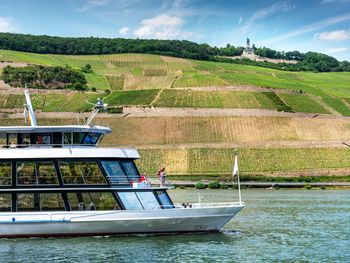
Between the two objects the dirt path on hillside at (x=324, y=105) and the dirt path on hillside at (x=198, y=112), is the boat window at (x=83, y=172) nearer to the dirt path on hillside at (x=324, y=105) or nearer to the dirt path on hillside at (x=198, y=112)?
the dirt path on hillside at (x=198, y=112)

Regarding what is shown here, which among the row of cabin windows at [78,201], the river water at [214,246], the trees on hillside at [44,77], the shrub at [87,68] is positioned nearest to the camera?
the river water at [214,246]

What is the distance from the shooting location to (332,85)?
458 ft

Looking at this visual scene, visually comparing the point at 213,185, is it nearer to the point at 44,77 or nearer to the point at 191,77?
the point at 44,77

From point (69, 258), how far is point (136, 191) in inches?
190

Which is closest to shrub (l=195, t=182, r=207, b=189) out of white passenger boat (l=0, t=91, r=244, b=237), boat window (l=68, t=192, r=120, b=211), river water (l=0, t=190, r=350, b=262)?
river water (l=0, t=190, r=350, b=262)

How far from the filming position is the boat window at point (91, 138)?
2935 cm

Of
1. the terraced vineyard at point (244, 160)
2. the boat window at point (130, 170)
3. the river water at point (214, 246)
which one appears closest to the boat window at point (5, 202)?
the river water at point (214, 246)

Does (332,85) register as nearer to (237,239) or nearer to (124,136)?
(124,136)

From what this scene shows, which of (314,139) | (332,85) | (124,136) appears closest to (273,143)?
(314,139)

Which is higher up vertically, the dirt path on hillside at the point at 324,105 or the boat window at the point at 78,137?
the boat window at the point at 78,137

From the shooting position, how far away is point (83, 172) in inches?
1121

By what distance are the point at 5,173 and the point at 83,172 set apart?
315cm

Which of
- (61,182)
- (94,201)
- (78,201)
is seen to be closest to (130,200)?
(94,201)

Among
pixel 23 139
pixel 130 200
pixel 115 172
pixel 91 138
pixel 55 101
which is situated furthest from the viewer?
pixel 55 101
